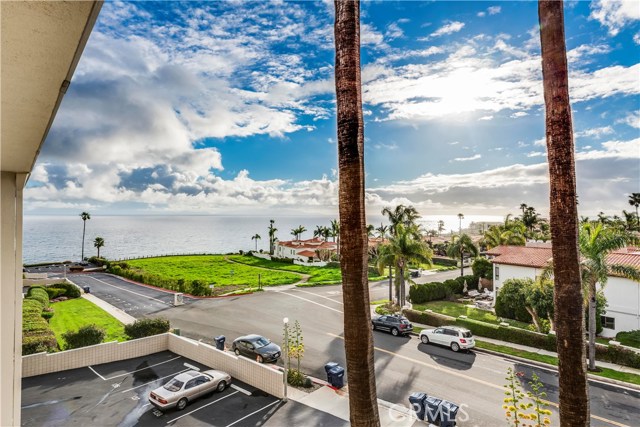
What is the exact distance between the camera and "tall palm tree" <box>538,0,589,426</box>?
5.68 m

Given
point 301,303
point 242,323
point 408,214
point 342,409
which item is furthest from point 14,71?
point 408,214

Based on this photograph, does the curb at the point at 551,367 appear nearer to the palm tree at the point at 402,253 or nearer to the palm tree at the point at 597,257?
the palm tree at the point at 597,257

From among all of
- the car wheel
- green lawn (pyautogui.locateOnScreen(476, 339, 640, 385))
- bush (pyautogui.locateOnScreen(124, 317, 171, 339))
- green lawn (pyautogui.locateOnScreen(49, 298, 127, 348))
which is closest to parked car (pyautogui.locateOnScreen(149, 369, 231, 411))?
the car wheel

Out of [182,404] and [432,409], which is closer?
[432,409]

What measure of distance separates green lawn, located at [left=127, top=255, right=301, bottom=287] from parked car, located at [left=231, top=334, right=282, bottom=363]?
21336 millimetres

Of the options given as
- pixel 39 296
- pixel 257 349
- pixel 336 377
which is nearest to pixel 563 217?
pixel 336 377

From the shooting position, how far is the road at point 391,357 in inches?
594

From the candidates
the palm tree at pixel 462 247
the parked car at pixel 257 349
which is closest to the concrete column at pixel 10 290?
the parked car at pixel 257 349

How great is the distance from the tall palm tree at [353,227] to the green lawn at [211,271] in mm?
37594

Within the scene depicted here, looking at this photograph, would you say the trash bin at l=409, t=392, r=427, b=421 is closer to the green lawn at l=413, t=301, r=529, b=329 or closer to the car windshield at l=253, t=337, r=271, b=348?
the car windshield at l=253, t=337, r=271, b=348

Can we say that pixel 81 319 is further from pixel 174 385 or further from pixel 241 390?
pixel 241 390

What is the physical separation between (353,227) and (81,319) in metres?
32.1

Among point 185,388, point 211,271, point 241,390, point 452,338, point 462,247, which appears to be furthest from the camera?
point 211,271

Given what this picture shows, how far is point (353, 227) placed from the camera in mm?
5887
